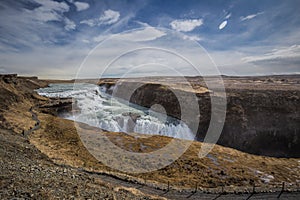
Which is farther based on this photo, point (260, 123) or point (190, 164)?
point (260, 123)

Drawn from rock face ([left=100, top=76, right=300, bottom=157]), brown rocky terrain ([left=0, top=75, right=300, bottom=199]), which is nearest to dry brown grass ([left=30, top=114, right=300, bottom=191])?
brown rocky terrain ([left=0, top=75, right=300, bottom=199])

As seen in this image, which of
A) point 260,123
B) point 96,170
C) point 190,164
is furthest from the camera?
point 260,123

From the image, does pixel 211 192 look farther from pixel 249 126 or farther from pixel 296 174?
pixel 249 126

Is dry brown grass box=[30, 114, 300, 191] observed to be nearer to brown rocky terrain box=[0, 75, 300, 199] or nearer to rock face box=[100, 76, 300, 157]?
brown rocky terrain box=[0, 75, 300, 199]

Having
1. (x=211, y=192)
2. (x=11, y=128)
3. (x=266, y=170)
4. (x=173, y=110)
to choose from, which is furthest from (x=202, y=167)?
(x=173, y=110)

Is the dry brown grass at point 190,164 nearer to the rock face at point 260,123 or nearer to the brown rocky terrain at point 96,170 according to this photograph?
the brown rocky terrain at point 96,170

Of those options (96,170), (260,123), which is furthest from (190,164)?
(260,123)

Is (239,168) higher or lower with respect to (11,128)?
lower

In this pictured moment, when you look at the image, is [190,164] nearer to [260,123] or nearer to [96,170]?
[96,170]
